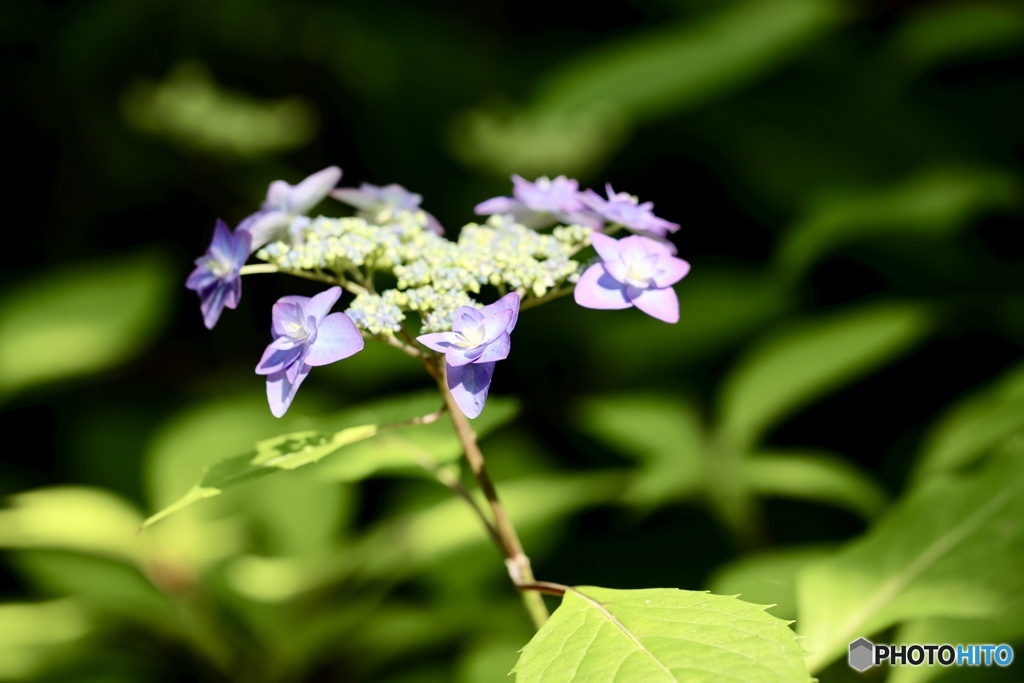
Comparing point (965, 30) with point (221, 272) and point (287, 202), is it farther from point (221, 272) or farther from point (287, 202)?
point (221, 272)

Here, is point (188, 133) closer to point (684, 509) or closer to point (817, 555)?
point (684, 509)

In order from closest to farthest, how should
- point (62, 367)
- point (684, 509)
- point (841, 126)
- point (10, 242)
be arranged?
point (62, 367), point (684, 509), point (841, 126), point (10, 242)

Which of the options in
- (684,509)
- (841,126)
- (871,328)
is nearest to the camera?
(871,328)

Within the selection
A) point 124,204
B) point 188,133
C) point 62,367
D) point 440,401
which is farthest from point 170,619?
point 124,204

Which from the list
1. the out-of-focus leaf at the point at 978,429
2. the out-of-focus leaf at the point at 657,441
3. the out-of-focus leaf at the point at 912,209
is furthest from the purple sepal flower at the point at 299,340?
the out-of-focus leaf at the point at 912,209

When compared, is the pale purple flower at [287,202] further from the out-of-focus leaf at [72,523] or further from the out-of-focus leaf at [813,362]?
the out-of-focus leaf at [813,362]

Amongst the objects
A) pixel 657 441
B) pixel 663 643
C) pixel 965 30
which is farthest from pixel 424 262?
pixel 965 30
